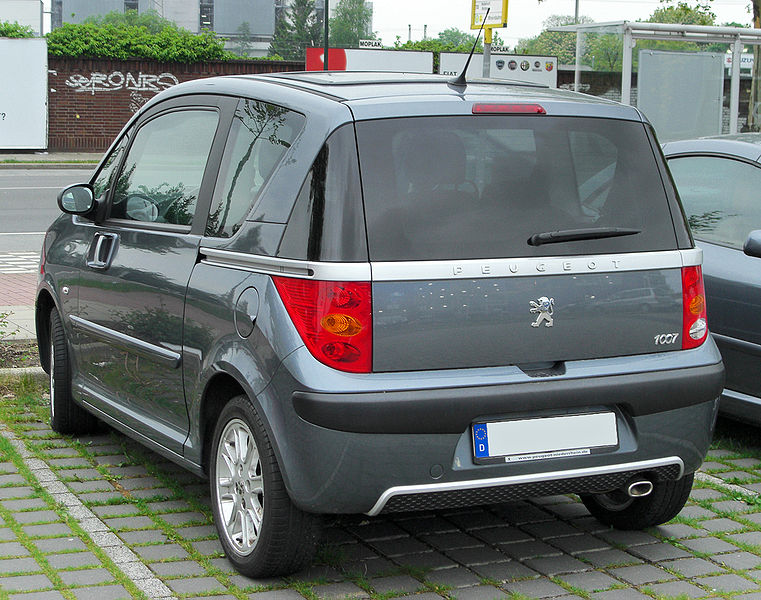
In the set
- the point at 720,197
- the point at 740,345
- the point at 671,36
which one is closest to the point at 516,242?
the point at 740,345

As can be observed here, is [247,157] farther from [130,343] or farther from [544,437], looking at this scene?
[544,437]

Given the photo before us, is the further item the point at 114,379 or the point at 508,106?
the point at 114,379

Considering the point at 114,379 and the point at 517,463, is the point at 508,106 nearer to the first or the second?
the point at 517,463

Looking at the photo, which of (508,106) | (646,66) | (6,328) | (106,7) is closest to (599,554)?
(508,106)

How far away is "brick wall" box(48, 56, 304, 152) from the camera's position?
3139 cm

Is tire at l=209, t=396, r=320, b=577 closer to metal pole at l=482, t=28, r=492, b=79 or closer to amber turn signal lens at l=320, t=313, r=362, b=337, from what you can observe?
amber turn signal lens at l=320, t=313, r=362, b=337

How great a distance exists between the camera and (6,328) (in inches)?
327

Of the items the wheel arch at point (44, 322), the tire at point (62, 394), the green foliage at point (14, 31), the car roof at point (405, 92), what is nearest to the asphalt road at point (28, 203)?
the green foliage at point (14, 31)

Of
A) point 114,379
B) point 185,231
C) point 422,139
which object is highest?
point 422,139

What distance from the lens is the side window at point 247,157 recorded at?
4085 mm

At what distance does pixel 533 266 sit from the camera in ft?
12.6

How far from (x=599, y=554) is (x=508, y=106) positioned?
175 centimetres

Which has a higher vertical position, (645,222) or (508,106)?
(508,106)

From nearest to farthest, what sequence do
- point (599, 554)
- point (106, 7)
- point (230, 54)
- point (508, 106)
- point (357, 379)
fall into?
point (357, 379) < point (508, 106) < point (599, 554) < point (230, 54) < point (106, 7)
